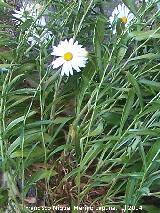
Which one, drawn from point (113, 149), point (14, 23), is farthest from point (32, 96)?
point (14, 23)

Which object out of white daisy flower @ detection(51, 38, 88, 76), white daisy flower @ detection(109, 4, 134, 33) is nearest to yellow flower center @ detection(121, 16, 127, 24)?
white daisy flower @ detection(109, 4, 134, 33)

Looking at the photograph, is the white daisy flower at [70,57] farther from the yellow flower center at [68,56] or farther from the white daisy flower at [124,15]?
the white daisy flower at [124,15]

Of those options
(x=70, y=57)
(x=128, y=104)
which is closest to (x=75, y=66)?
(x=70, y=57)

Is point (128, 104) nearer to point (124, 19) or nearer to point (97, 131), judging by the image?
point (97, 131)

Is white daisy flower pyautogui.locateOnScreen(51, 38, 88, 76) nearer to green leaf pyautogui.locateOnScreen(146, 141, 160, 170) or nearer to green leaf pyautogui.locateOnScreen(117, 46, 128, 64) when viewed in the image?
green leaf pyautogui.locateOnScreen(117, 46, 128, 64)

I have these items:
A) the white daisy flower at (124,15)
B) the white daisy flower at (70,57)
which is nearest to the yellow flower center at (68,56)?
the white daisy flower at (70,57)

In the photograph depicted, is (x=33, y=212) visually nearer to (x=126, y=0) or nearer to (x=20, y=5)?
(x=126, y=0)
